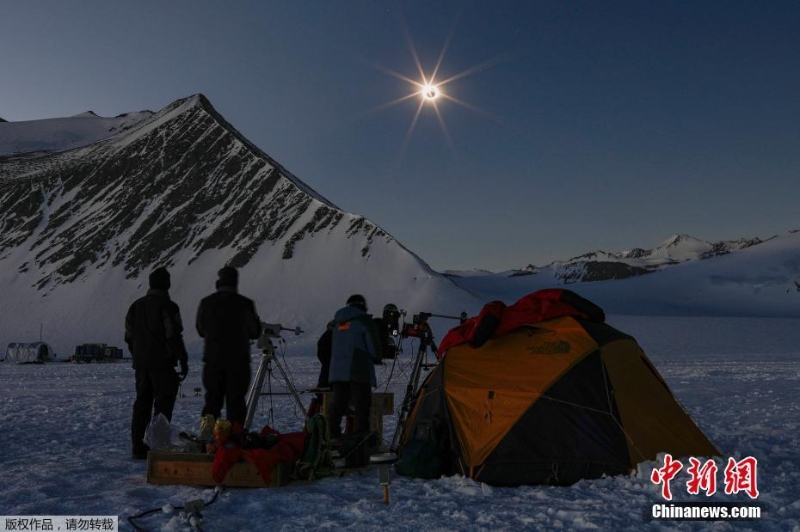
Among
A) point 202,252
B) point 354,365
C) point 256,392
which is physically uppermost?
point 202,252

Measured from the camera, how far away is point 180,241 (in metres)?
89.2

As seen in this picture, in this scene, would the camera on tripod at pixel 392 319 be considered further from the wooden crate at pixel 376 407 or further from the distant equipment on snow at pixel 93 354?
the distant equipment on snow at pixel 93 354

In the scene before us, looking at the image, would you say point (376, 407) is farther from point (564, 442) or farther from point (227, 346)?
point (564, 442)

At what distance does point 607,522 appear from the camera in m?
4.90

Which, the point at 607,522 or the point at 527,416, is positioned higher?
the point at 527,416

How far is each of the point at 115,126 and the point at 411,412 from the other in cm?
19471

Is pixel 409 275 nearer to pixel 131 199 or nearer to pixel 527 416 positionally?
pixel 131 199

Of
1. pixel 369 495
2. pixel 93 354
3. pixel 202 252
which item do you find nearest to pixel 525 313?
pixel 369 495

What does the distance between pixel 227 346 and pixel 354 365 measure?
59.9 inches

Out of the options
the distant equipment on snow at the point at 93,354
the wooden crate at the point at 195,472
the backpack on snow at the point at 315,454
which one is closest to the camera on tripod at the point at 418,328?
the backpack on snow at the point at 315,454

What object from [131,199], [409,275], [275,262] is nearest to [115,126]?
[131,199]

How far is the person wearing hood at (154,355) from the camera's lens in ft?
25.2

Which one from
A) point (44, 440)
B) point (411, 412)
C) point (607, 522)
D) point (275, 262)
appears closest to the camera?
point (607, 522)

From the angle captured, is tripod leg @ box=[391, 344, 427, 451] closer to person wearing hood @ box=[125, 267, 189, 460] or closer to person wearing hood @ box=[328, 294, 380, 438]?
person wearing hood @ box=[328, 294, 380, 438]
